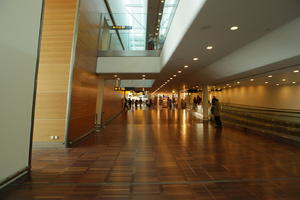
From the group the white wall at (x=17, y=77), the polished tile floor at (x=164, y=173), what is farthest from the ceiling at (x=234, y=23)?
the white wall at (x=17, y=77)

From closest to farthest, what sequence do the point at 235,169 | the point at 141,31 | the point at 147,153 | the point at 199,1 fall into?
the point at 199,1 → the point at 235,169 → the point at 147,153 → the point at 141,31

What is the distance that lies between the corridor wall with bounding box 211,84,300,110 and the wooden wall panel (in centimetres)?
1341

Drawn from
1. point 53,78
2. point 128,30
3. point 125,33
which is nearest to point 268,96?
point 128,30

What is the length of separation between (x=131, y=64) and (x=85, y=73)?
9.16 feet

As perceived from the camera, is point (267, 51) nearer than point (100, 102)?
Yes

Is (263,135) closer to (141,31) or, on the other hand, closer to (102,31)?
(141,31)

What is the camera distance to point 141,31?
9992 millimetres

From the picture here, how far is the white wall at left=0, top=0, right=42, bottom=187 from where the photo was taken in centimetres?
270

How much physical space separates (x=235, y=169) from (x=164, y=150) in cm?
206

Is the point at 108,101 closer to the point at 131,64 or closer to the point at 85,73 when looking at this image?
the point at 131,64

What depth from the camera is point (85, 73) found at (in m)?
6.84

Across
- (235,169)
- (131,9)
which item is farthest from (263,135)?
(131,9)

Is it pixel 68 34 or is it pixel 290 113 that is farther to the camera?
pixel 290 113

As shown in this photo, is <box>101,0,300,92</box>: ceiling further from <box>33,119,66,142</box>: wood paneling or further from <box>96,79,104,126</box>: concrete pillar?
<box>96,79,104,126</box>: concrete pillar
